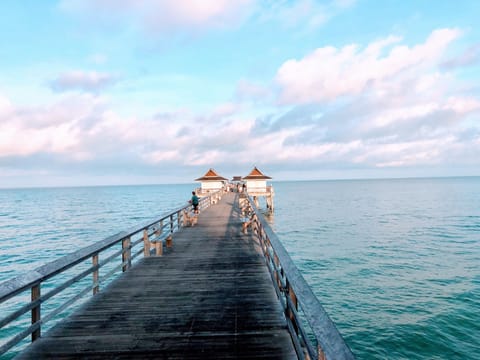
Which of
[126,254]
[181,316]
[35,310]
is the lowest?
[181,316]

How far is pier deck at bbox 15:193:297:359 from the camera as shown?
3.63 meters

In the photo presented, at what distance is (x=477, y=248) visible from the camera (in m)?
22.7

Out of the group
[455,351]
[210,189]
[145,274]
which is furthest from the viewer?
[210,189]

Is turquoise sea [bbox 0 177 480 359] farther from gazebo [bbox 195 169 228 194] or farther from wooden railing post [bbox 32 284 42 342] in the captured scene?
gazebo [bbox 195 169 228 194]

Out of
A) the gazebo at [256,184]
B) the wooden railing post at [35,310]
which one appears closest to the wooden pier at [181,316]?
the wooden railing post at [35,310]

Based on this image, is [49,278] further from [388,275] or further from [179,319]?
[388,275]

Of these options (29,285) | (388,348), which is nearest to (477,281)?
(388,348)

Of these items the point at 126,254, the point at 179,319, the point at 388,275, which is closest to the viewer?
the point at 179,319

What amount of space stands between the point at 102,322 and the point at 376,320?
34.3ft

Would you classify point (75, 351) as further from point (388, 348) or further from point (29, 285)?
point (388, 348)

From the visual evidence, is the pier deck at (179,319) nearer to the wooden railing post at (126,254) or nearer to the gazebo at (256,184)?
the wooden railing post at (126,254)

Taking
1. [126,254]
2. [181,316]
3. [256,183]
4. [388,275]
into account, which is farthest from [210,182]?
[181,316]

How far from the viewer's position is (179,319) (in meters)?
4.52

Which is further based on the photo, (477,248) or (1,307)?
(477,248)
